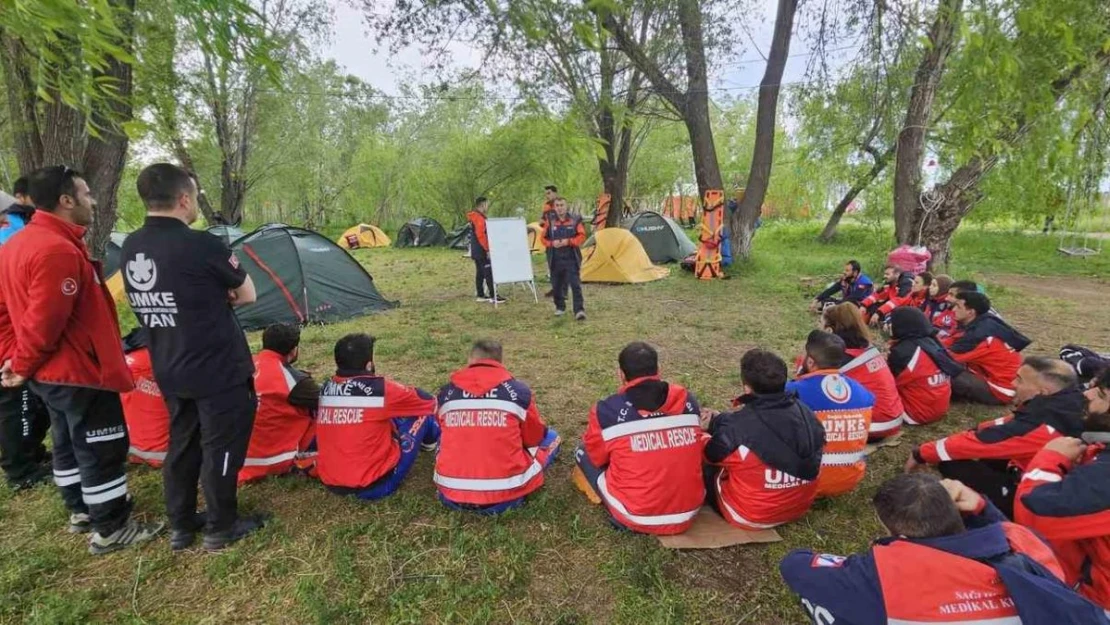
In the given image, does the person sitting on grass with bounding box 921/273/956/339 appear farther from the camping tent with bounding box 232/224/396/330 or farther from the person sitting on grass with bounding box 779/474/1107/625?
the camping tent with bounding box 232/224/396/330

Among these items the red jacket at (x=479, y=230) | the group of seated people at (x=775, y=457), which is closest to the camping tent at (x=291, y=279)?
the red jacket at (x=479, y=230)

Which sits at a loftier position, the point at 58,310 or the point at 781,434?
the point at 58,310

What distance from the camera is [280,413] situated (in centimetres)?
309

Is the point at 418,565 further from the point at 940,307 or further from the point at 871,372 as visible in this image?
the point at 940,307

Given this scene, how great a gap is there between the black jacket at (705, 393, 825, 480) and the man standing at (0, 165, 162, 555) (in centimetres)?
286

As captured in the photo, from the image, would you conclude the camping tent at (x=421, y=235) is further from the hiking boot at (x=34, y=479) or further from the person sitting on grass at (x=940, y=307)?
the hiking boot at (x=34, y=479)

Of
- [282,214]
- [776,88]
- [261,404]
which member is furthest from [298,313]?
[282,214]

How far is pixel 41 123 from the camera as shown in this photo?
3.91 meters

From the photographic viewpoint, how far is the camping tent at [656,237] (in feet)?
42.9

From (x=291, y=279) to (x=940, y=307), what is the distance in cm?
744

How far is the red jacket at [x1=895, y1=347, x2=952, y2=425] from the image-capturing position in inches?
149

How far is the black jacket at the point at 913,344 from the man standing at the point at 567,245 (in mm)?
4019

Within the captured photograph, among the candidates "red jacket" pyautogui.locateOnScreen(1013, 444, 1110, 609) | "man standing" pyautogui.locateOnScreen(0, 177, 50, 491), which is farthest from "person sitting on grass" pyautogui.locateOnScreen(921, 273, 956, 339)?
"man standing" pyautogui.locateOnScreen(0, 177, 50, 491)

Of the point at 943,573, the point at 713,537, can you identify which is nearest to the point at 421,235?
the point at 713,537
